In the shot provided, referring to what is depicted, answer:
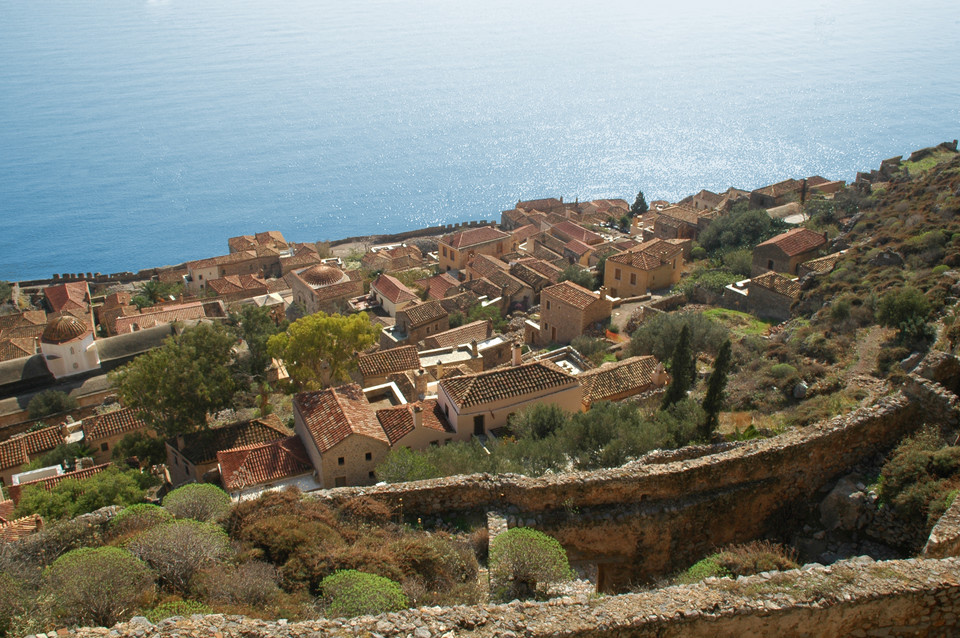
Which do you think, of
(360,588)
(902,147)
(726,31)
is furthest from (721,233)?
(726,31)

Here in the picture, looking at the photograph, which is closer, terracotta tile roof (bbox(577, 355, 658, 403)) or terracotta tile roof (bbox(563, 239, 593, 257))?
terracotta tile roof (bbox(577, 355, 658, 403))

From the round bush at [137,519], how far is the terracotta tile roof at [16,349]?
92.9 ft

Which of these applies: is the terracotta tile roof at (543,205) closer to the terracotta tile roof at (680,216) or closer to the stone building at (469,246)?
the stone building at (469,246)

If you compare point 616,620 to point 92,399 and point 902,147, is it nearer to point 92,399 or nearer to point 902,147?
point 92,399

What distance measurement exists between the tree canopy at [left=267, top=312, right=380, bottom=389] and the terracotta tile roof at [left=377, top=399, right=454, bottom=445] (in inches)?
215

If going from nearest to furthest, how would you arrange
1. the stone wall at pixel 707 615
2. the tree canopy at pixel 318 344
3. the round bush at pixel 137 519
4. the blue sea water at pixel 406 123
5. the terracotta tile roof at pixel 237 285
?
the stone wall at pixel 707 615, the round bush at pixel 137 519, the tree canopy at pixel 318 344, the terracotta tile roof at pixel 237 285, the blue sea water at pixel 406 123

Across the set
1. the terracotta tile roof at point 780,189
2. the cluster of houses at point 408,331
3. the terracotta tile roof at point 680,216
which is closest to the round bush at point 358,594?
the cluster of houses at point 408,331

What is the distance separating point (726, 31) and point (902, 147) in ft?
349

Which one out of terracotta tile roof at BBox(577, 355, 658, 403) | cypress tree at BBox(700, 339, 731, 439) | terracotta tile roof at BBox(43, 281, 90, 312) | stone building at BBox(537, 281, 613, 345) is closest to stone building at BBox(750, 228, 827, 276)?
stone building at BBox(537, 281, 613, 345)

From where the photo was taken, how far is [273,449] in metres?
17.8

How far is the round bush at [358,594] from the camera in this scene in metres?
6.88

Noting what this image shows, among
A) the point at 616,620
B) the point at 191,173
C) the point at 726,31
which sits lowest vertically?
the point at 616,620

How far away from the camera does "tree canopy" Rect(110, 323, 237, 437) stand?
2055cm

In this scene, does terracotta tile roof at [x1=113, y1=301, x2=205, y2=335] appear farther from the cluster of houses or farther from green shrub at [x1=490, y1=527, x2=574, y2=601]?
green shrub at [x1=490, y1=527, x2=574, y2=601]
